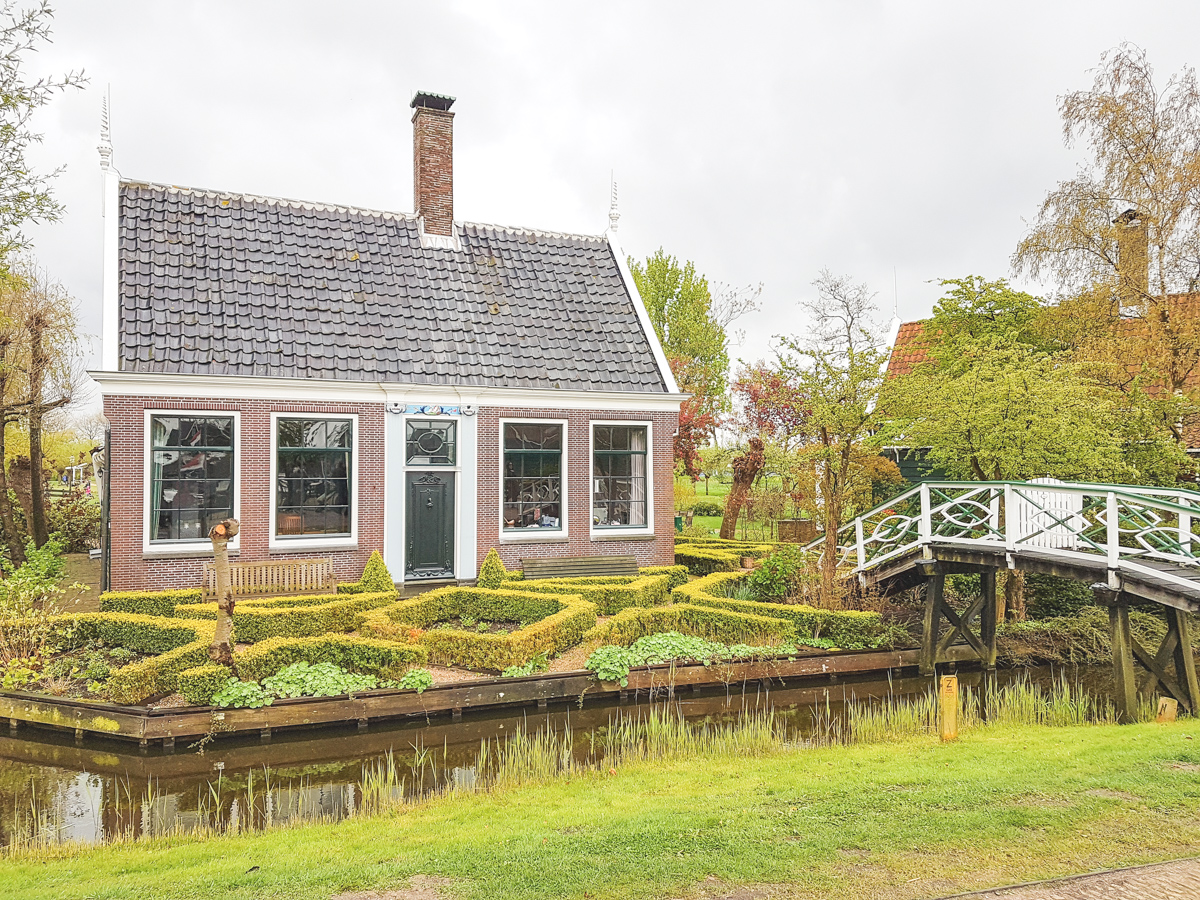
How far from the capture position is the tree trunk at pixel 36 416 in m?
20.1

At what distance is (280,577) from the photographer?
13961mm

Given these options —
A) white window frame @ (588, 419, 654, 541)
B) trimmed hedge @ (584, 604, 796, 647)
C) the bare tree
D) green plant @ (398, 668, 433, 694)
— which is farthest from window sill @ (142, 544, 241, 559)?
the bare tree

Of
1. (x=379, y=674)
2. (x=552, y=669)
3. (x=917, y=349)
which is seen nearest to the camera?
(x=379, y=674)

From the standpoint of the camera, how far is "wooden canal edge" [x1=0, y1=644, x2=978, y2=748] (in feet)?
30.4

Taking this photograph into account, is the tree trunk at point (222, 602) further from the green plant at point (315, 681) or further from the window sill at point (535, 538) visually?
the window sill at point (535, 538)

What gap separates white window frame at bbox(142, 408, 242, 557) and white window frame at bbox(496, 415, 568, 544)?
475cm

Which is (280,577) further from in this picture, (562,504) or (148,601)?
(562,504)

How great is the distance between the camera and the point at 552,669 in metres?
11.3

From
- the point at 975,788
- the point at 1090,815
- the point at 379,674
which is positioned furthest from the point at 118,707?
the point at 1090,815

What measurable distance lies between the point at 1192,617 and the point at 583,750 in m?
11.2

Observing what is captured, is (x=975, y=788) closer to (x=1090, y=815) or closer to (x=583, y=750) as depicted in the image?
(x=1090, y=815)

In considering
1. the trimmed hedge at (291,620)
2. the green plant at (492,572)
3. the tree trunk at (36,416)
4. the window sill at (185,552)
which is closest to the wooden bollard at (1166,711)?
the green plant at (492,572)

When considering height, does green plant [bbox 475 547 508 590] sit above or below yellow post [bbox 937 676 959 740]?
above

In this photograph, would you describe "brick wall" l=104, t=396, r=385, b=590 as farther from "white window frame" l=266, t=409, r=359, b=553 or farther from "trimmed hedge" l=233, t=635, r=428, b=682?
"trimmed hedge" l=233, t=635, r=428, b=682
